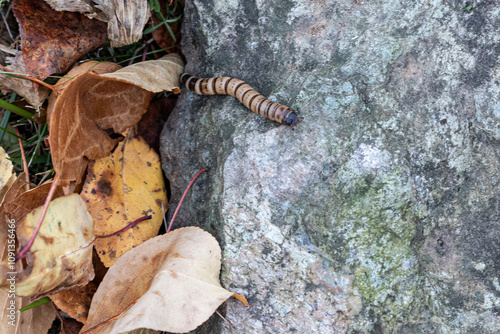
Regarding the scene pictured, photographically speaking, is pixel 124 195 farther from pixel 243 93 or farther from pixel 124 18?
pixel 124 18

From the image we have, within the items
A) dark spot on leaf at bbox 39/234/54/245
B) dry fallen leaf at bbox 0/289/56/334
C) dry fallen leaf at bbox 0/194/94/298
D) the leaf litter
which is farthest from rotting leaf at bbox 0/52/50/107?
dry fallen leaf at bbox 0/289/56/334

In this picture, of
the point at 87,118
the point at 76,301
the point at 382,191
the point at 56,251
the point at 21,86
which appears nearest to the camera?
the point at 382,191

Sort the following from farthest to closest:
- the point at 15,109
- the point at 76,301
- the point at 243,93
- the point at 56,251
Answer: the point at 15,109, the point at 76,301, the point at 243,93, the point at 56,251

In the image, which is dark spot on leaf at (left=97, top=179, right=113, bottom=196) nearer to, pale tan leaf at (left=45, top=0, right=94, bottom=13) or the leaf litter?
the leaf litter

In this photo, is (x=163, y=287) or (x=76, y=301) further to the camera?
(x=76, y=301)

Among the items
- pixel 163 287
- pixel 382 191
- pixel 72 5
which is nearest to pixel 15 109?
pixel 72 5

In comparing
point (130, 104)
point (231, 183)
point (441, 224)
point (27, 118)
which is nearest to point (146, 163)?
point (130, 104)

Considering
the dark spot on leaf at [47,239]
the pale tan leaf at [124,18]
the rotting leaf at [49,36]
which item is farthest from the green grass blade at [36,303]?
the pale tan leaf at [124,18]
